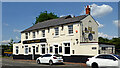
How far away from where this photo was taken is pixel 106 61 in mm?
16047

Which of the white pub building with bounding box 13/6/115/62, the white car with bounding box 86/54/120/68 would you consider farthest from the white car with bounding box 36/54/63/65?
the white car with bounding box 86/54/120/68

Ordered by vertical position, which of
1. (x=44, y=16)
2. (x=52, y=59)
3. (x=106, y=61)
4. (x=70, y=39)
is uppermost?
(x=44, y=16)

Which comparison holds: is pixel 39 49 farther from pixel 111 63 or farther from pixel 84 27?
pixel 111 63

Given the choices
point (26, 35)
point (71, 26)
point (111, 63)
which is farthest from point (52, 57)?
point (26, 35)

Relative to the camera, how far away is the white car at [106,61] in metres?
15.5

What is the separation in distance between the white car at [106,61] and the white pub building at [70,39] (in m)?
7.33

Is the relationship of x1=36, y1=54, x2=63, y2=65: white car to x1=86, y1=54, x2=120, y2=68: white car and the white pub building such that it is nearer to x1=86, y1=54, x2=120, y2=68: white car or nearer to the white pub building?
the white pub building

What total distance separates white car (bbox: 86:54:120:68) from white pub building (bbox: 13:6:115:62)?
24.1 ft

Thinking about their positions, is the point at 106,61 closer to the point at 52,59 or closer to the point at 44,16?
the point at 52,59

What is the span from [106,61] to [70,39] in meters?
12.2

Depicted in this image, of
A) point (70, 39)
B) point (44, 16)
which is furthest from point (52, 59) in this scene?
point (44, 16)

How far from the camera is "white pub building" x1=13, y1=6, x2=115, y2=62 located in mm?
25781

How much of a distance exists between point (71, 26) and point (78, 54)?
4.69 metres

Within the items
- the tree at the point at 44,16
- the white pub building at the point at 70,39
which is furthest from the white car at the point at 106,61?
the tree at the point at 44,16
